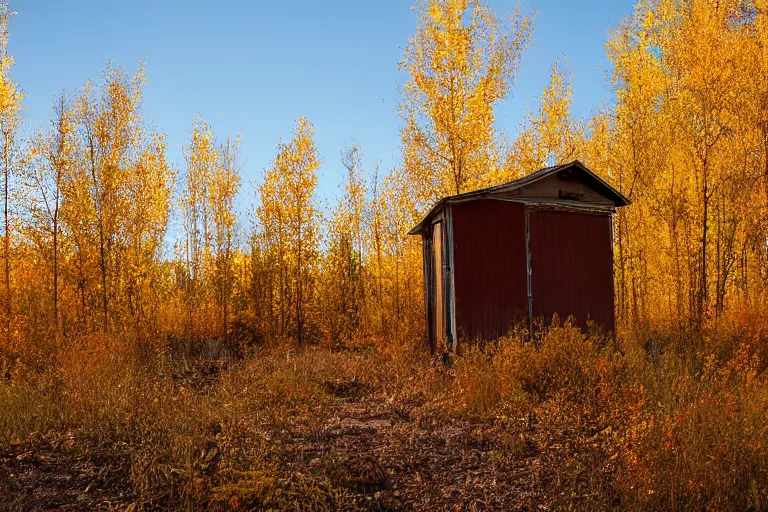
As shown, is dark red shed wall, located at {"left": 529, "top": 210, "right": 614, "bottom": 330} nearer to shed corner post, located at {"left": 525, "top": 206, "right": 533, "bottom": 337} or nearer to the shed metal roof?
shed corner post, located at {"left": 525, "top": 206, "right": 533, "bottom": 337}

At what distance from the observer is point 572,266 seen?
37.0ft

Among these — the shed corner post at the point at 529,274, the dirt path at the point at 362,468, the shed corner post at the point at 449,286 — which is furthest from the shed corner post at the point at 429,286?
the dirt path at the point at 362,468

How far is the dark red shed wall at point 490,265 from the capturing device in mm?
10648

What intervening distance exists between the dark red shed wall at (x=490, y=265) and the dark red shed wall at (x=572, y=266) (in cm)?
30

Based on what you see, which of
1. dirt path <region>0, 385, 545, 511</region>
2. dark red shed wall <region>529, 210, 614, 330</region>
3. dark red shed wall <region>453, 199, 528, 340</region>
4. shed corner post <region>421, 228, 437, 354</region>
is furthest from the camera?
shed corner post <region>421, 228, 437, 354</region>

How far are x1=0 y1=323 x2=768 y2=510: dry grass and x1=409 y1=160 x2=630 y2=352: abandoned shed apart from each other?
5.01 ft

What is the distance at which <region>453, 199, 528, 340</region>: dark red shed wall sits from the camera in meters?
10.6

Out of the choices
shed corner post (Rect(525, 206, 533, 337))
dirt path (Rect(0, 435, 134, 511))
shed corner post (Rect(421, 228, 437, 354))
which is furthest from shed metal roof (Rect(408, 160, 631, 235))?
Result: dirt path (Rect(0, 435, 134, 511))

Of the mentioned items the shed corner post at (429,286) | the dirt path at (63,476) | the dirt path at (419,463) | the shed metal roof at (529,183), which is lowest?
the dirt path at (419,463)

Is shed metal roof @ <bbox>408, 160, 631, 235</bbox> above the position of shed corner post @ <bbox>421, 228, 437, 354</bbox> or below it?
above

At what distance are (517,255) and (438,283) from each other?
194cm

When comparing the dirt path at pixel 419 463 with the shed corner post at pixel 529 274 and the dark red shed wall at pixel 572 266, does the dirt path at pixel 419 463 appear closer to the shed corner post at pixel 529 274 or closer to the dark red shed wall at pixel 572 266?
the shed corner post at pixel 529 274

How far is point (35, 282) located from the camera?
1512 centimetres

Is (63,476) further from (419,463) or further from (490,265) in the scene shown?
(490,265)
